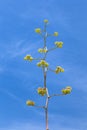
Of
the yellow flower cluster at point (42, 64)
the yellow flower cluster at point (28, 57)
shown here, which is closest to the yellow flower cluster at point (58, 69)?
the yellow flower cluster at point (42, 64)

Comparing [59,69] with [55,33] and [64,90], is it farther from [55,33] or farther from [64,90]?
[55,33]

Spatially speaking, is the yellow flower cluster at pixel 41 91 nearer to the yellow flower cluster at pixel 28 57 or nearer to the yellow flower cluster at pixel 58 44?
the yellow flower cluster at pixel 28 57

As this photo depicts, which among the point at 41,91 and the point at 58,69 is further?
the point at 58,69

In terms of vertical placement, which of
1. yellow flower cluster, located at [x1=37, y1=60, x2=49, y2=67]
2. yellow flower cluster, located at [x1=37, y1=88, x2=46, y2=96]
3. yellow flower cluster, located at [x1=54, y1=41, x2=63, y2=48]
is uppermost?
yellow flower cluster, located at [x1=54, y1=41, x2=63, y2=48]

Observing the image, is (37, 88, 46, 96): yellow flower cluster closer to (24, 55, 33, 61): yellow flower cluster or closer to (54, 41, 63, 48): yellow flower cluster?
(24, 55, 33, 61): yellow flower cluster

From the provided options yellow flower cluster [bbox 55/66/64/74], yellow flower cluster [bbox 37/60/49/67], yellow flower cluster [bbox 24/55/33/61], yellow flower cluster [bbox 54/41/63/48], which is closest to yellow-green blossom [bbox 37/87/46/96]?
yellow flower cluster [bbox 37/60/49/67]

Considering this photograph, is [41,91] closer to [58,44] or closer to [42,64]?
[42,64]

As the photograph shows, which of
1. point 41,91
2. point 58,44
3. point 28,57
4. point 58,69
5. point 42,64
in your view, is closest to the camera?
point 41,91

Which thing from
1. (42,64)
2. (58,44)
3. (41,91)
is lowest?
(41,91)

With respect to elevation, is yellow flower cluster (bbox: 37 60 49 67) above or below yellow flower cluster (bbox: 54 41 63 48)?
below

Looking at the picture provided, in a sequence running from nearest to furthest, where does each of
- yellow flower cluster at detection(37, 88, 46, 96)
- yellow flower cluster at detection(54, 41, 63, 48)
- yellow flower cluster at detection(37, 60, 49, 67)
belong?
yellow flower cluster at detection(37, 88, 46, 96) < yellow flower cluster at detection(37, 60, 49, 67) < yellow flower cluster at detection(54, 41, 63, 48)

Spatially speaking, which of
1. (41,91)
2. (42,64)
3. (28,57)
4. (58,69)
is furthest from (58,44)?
(41,91)

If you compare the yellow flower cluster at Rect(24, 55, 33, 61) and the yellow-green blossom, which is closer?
the yellow-green blossom

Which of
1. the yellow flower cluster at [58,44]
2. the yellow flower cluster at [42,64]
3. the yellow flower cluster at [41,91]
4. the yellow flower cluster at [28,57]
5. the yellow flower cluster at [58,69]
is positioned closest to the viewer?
the yellow flower cluster at [41,91]
